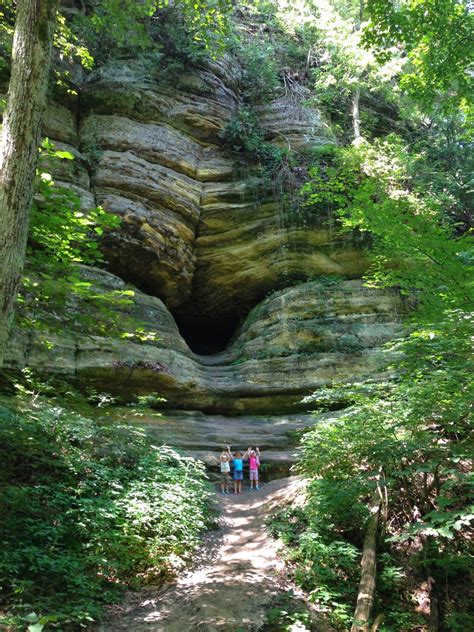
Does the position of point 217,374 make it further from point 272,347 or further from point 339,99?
point 339,99

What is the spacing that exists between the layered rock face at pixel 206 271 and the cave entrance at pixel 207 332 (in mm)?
398

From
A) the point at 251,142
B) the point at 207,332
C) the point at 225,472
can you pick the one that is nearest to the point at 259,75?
the point at 251,142

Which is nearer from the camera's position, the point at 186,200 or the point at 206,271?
the point at 186,200

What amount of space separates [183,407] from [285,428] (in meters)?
3.11

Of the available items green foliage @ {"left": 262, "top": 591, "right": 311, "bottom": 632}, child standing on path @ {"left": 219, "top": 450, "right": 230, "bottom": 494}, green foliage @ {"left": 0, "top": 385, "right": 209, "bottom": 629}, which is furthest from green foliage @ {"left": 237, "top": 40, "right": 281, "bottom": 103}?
green foliage @ {"left": 262, "top": 591, "right": 311, "bottom": 632}

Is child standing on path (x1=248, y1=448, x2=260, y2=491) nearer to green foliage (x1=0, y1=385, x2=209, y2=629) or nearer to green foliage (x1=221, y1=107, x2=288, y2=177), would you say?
green foliage (x1=0, y1=385, x2=209, y2=629)

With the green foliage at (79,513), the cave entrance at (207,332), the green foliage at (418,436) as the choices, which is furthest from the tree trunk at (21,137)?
the cave entrance at (207,332)

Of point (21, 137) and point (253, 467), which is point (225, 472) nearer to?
point (253, 467)

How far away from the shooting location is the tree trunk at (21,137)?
3822mm

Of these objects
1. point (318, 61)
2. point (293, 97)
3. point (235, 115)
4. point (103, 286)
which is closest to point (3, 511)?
point (103, 286)

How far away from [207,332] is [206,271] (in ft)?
14.6

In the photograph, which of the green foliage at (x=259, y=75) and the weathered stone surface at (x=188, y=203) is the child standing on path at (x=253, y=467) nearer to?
the weathered stone surface at (x=188, y=203)

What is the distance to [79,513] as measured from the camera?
5.52 metres

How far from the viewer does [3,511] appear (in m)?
4.96
